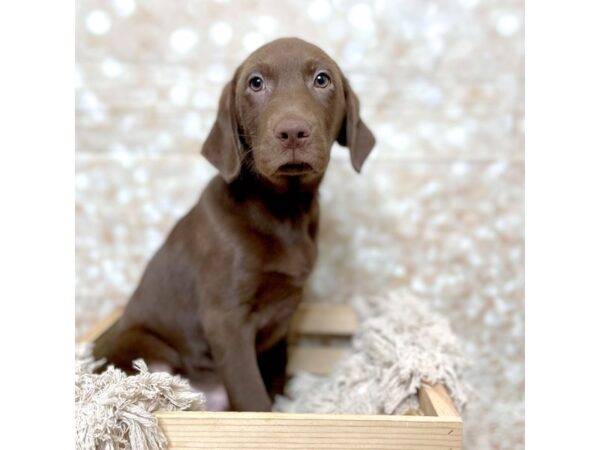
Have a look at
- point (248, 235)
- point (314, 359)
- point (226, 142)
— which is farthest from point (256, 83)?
point (314, 359)

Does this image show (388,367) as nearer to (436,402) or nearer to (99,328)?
(436,402)

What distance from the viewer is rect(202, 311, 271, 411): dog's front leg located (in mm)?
2035

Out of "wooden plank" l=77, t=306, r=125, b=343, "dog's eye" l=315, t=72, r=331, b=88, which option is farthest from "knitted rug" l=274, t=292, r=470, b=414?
"dog's eye" l=315, t=72, r=331, b=88

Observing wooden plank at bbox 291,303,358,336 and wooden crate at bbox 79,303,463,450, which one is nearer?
wooden crate at bbox 79,303,463,450

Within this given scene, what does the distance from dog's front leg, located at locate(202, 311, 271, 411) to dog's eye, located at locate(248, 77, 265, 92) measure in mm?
718

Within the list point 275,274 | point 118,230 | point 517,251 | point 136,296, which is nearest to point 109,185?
point 118,230

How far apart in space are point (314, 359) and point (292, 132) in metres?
1.45

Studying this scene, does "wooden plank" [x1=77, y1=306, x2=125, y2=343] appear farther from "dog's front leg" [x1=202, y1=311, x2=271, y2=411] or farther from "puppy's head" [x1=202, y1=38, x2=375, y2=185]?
"puppy's head" [x1=202, y1=38, x2=375, y2=185]

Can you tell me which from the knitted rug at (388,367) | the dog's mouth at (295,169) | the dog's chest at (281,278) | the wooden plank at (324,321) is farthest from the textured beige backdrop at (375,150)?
the dog's mouth at (295,169)

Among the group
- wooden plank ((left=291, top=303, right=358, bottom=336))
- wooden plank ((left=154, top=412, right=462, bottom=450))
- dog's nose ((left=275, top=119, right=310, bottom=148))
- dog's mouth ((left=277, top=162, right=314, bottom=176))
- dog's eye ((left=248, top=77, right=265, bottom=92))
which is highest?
dog's eye ((left=248, top=77, right=265, bottom=92))

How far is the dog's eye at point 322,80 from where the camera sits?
203cm

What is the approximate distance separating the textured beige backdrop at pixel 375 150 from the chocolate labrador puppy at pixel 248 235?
2.59 feet

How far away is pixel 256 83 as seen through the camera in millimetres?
2018

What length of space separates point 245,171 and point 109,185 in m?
1.15
